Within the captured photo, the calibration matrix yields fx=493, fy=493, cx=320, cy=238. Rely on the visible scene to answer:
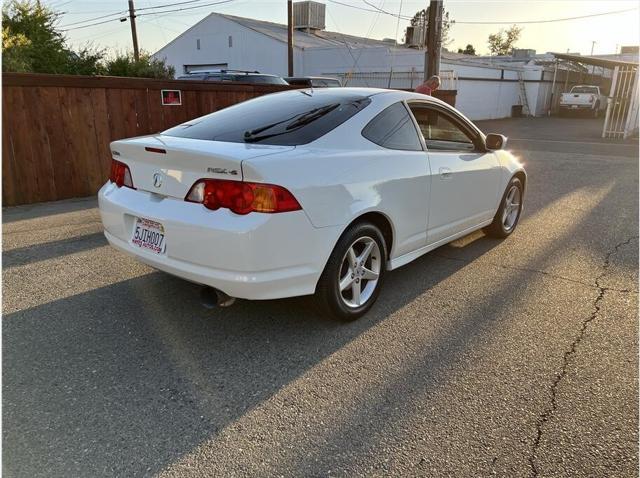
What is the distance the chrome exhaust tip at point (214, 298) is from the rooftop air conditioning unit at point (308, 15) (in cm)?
3406

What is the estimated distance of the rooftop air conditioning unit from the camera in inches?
1319

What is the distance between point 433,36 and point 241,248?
40.1 ft

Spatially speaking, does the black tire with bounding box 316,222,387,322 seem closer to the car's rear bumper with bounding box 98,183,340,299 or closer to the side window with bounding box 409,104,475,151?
the car's rear bumper with bounding box 98,183,340,299

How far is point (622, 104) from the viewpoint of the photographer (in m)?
17.8

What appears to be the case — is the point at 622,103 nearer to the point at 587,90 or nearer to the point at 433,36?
the point at 433,36

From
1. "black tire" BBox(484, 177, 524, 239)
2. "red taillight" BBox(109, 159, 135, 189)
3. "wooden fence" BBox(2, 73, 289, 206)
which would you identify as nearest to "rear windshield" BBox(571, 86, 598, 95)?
"black tire" BBox(484, 177, 524, 239)

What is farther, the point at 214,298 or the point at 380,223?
the point at 380,223

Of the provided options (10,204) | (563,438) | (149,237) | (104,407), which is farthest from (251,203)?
(10,204)

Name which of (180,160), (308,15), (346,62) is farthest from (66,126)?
(308,15)

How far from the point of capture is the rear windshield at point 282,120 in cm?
329

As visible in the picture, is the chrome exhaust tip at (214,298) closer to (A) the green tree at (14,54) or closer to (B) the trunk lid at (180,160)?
(B) the trunk lid at (180,160)

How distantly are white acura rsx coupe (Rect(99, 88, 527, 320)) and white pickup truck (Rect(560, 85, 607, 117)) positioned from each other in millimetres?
30666

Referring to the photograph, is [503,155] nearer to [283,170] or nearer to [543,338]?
[543,338]

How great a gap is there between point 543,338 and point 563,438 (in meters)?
1.02
